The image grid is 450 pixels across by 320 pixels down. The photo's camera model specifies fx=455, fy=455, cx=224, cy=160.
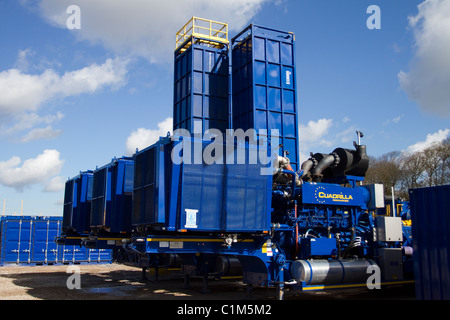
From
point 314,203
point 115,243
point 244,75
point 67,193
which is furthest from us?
point 67,193

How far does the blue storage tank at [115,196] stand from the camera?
1323 centimetres

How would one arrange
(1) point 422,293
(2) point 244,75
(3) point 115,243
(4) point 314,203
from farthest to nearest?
(2) point 244,75 → (3) point 115,243 → (4) point 314,203 → (1) point 422,293

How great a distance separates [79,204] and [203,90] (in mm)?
6230

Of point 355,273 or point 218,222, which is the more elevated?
point 218,222

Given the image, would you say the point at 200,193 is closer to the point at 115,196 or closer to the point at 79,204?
the point at 115,196

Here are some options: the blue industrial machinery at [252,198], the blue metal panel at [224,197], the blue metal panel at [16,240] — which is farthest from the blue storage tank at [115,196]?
the blue metal panel at [16,240]

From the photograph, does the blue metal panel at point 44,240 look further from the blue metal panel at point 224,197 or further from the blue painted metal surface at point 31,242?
the blue metal panel at point 224,197

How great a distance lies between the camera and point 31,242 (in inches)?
957

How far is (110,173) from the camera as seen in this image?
14055mm

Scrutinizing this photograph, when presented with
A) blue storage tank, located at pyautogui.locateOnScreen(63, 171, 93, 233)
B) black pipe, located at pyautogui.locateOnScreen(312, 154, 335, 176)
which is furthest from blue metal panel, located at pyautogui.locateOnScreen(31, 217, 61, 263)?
black pipe, located at pyautogui.locateOnScreen(312, 154, 335, 176)

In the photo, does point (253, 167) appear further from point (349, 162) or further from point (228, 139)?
point (349, 162)

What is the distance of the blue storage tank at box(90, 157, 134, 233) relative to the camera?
43.4 feet

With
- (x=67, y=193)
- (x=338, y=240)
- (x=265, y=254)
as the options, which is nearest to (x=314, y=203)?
(x=338, y=240)

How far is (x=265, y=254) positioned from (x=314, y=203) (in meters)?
2.05
